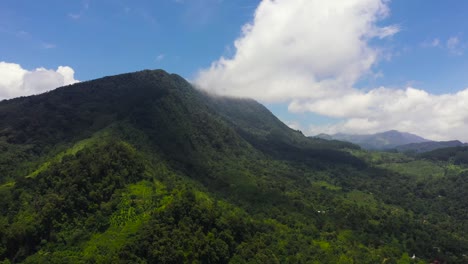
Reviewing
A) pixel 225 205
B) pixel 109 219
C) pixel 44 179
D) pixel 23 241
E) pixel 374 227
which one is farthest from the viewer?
pixel 374 227

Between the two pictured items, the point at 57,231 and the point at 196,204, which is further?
the point at 196,204

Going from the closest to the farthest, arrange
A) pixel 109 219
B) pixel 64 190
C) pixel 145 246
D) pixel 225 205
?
pixel 145 246 → pixel 109 219 → pixel 64 190 → pixel 225 205

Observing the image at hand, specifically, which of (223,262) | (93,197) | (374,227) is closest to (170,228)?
(223,262)

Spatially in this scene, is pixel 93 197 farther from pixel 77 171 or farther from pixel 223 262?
pixel 223 262

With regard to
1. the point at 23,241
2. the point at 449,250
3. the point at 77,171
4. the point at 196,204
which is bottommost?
the point at 449,250

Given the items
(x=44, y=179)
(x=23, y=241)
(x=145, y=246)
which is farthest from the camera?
(x=44, y=179)

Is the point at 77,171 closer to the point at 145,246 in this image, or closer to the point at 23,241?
the point at 23,241

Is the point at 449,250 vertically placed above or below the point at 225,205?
below

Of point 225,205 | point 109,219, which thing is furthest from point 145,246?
point 225,205

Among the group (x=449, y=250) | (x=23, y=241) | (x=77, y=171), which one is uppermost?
(x=77, y=171)
